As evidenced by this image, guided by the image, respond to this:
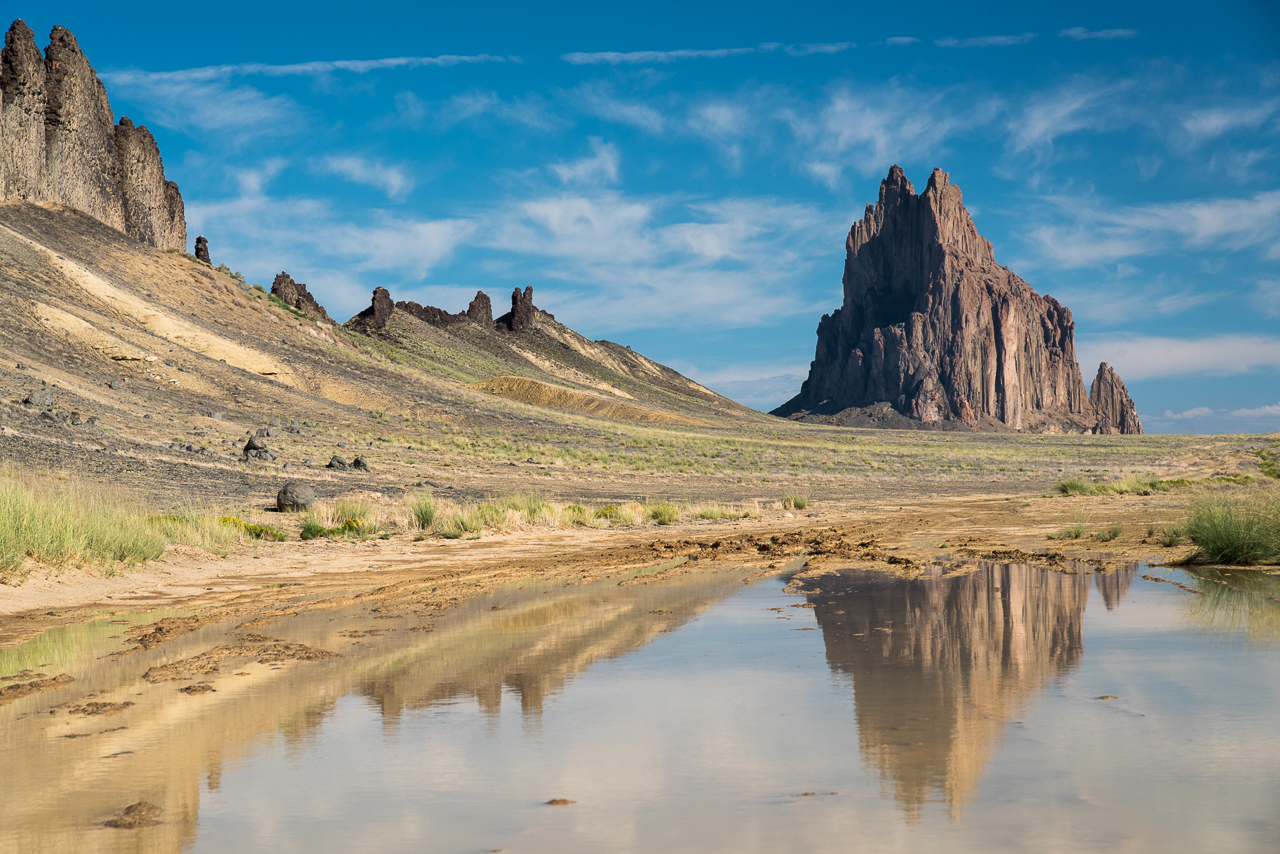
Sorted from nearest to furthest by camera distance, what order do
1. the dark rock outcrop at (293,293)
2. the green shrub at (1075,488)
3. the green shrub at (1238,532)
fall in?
the green shrub at (1238,532), the green shrub at (1075,488), the dark rock outcrop at (293,293)

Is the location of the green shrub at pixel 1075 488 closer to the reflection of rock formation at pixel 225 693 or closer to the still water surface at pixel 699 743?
the still water surface at pixel 699 743

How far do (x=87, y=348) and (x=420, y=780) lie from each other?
5181 cm

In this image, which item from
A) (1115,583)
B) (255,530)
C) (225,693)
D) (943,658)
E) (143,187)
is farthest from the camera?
(143,187)

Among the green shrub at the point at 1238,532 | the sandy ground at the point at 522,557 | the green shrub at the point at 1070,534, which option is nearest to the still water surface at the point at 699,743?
the sandy ground at the point at 522,557

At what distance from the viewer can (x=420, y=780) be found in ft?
14.3

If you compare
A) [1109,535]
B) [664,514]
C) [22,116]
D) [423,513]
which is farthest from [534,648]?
[22,116]

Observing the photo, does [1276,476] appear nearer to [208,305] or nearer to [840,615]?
[840,615]

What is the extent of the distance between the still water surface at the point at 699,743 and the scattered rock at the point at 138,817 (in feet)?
0.21

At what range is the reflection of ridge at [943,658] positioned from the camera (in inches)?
174

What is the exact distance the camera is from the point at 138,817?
398 centimetres

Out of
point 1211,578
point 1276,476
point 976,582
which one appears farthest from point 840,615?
point 1276,476

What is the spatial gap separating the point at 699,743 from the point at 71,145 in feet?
278

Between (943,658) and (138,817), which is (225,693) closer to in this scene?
(138,817)

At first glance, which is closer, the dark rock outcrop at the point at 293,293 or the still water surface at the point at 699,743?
the still water surface at the point at 699,743
